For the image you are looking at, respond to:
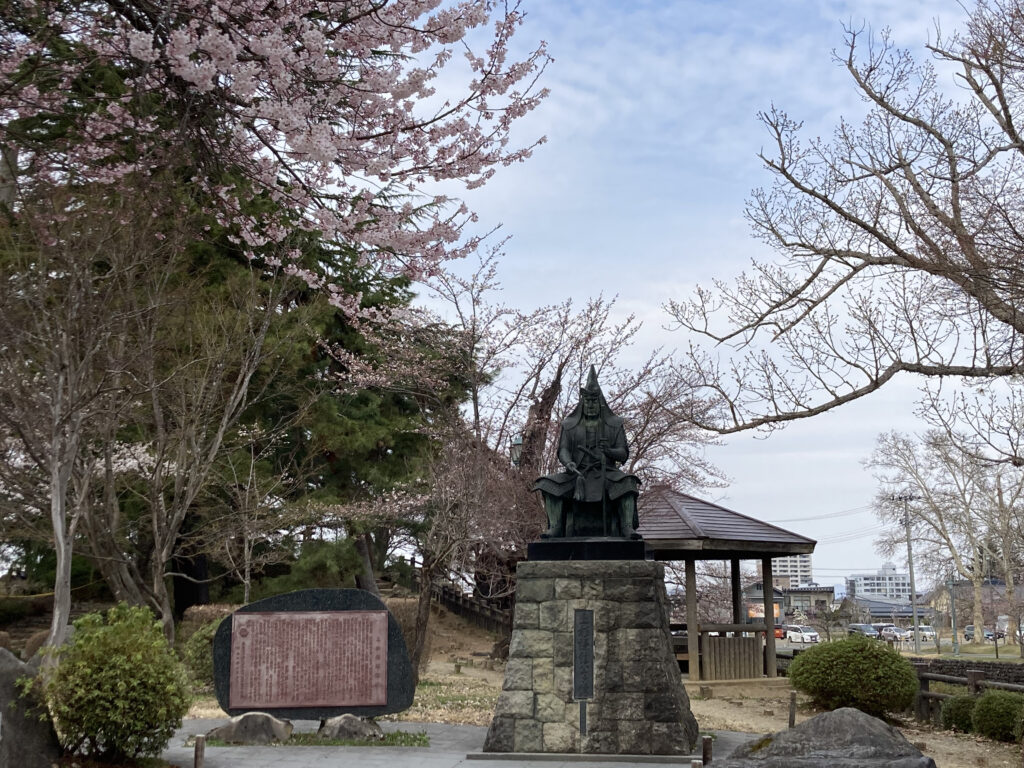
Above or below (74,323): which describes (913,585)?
below

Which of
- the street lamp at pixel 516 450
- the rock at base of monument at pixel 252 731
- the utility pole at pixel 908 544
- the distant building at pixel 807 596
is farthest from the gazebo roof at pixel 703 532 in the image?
the distant building at pixel 807 596

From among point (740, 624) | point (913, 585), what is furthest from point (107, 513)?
point (913, 585)

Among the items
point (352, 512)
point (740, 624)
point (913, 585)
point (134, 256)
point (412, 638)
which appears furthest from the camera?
point (913, 585)

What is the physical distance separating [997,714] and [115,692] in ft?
35.5

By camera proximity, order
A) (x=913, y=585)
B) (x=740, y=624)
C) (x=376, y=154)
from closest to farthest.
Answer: (x=376, y=154), (x=740, y=624), (x=913, y=585)

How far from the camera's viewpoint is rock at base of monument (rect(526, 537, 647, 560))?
385 inches

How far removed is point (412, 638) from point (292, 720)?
5996 millimetres

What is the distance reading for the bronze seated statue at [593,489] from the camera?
10.1 meters

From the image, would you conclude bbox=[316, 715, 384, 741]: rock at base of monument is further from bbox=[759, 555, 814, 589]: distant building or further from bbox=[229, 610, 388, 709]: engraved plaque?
bbox=[759, 555, 814, 589]: distant building

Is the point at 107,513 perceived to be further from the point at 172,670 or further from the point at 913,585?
the point at 913,585

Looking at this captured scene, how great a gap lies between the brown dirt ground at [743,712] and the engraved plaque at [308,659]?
223 centimetres

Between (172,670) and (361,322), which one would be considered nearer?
(172,670)

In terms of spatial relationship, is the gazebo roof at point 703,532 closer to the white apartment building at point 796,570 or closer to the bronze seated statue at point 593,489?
the bronze seated statue at point 593,489

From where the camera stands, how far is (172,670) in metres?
7.77
